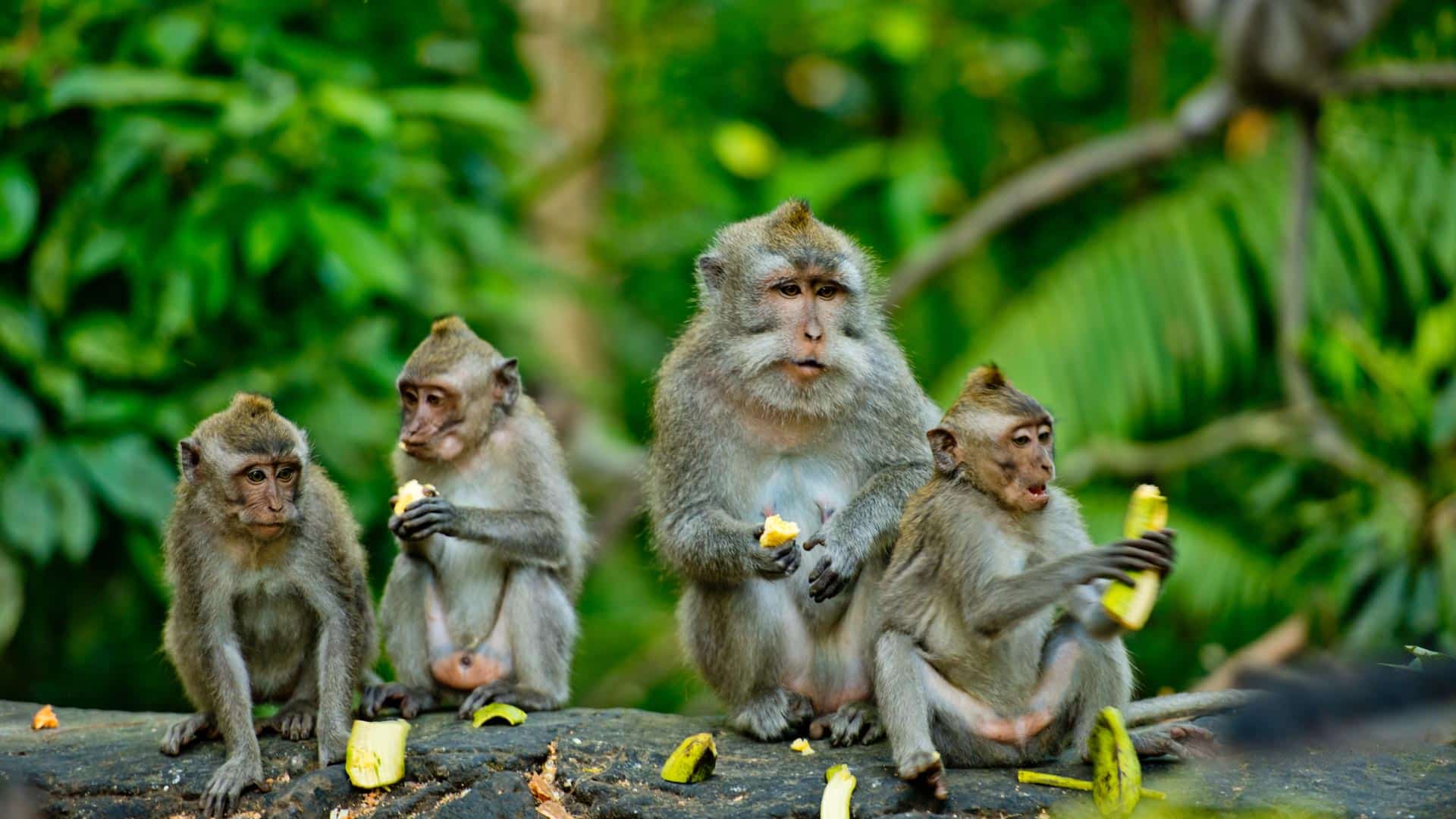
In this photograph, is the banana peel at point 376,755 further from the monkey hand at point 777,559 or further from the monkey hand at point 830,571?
the monkey hand at point 830,571

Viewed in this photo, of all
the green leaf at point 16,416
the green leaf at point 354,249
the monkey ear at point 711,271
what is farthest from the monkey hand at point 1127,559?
the green leaf at point 16,416

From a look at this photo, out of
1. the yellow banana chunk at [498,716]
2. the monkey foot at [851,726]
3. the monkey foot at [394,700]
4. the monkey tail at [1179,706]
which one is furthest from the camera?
the monkey foot at [394,700]

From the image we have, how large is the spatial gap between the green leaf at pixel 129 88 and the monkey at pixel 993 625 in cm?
428

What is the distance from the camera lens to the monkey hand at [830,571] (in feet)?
18.3

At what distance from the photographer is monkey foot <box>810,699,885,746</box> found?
570cm

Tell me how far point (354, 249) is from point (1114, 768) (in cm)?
454

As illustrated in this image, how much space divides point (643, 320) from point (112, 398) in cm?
879

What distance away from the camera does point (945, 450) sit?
5277mm

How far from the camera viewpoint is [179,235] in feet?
24.9

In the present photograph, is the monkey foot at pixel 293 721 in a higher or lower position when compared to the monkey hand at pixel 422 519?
lower

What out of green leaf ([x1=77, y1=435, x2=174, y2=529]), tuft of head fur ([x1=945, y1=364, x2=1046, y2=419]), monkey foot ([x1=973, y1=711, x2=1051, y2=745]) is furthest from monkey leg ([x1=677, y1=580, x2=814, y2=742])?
green leaf ([x1=77, y1=435, x2=174, y2=529])

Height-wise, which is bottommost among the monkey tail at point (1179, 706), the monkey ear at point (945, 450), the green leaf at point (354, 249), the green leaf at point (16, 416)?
the monkey tail at point (1179, 706)

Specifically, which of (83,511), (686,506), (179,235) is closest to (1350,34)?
(686,506)

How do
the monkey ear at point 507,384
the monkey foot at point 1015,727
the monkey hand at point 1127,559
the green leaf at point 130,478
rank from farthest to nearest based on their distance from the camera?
the green leaf at point 130,478
the monkey ear at point 507,384
the monkey foot at point 1015,727
the monkey hand at point 1127,559
